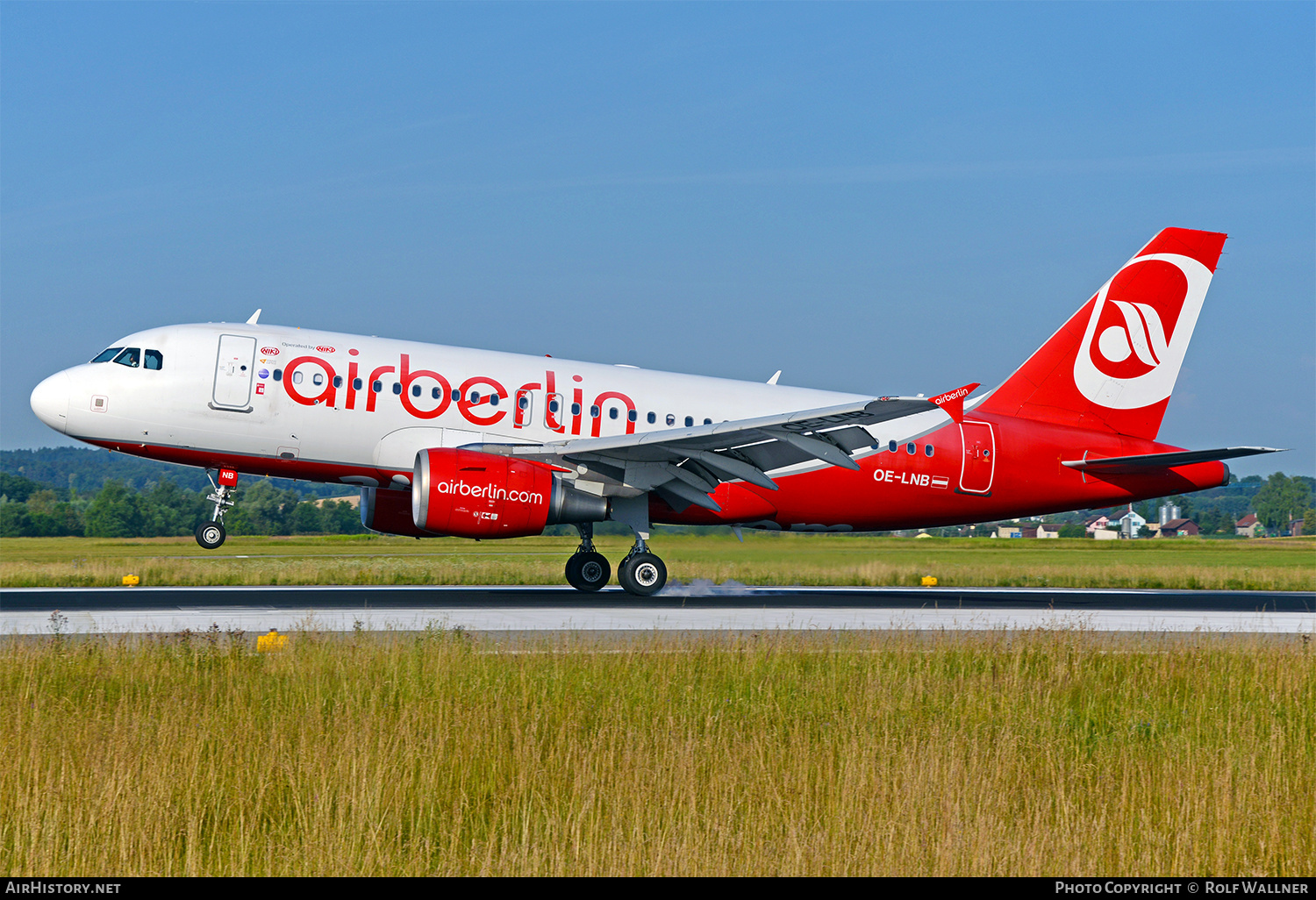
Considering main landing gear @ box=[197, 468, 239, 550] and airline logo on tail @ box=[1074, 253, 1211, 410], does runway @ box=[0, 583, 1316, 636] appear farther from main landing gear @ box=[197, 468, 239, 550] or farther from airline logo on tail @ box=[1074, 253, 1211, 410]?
airline logo on tail @ box=[1074, 253, 1211, 410]

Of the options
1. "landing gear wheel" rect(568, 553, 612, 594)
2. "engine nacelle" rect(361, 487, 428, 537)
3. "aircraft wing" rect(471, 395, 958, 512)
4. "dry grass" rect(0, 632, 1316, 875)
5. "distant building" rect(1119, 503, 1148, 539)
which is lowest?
"dry grass" rect(0, 632, 1316, 875)

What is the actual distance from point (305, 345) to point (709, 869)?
17.9 metres

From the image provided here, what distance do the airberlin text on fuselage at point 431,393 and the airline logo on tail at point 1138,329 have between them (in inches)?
470

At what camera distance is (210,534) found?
22.4 meters

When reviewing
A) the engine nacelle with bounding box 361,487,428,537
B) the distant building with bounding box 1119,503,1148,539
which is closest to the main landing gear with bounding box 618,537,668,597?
the engine nacelle with bounding box 361,487,428,537

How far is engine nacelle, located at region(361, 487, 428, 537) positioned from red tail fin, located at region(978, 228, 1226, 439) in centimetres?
1305

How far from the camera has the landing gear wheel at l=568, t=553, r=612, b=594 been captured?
80.0ft

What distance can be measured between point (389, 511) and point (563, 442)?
13.6ft

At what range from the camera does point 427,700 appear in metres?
9.95

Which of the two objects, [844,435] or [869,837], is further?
[844,435]

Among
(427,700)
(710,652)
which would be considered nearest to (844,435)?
(710,652)

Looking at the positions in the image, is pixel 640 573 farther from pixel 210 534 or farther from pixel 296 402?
pixel 210 534

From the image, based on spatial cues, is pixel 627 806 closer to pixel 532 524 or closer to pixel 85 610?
pixel 532 524

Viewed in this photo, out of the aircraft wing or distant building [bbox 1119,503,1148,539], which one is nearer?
the aircraft wing
